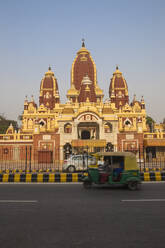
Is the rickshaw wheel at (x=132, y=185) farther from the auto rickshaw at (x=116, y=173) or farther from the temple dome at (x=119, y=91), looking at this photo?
the temple dome at (x=119, y=91)

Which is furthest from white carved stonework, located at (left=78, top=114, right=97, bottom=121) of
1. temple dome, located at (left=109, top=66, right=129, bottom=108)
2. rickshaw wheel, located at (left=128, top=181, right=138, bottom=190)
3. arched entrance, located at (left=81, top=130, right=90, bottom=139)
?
temple dome, located at (left=109, top=66, right=129, bottom=108)

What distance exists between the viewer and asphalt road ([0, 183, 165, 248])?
384cm

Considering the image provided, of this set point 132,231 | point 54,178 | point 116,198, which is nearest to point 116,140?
point 54,178

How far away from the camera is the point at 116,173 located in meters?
9.29

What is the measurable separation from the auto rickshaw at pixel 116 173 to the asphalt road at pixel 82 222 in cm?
174

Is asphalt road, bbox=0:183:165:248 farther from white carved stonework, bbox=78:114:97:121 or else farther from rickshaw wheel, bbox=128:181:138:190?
white carved stonework, bbox=78:114:97:121

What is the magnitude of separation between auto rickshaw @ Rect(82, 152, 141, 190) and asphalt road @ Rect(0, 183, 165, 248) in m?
1.74

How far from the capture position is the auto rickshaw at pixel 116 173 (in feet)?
29.9

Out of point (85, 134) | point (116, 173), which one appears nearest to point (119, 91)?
point (85, 134)

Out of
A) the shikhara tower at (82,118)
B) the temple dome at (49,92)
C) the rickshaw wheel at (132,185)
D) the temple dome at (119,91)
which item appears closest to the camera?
the rickshaw wheel at (132,185)

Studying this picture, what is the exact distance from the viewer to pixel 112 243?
376 cm

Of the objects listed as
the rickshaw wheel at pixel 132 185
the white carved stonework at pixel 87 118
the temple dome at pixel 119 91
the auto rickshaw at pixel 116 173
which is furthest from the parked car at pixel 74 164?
the temple dome at pixel 119 91

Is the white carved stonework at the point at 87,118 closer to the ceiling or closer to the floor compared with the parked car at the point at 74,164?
closer to the ceiling

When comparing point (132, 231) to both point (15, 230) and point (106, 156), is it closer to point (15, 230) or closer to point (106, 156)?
Result: point (15, 230)
